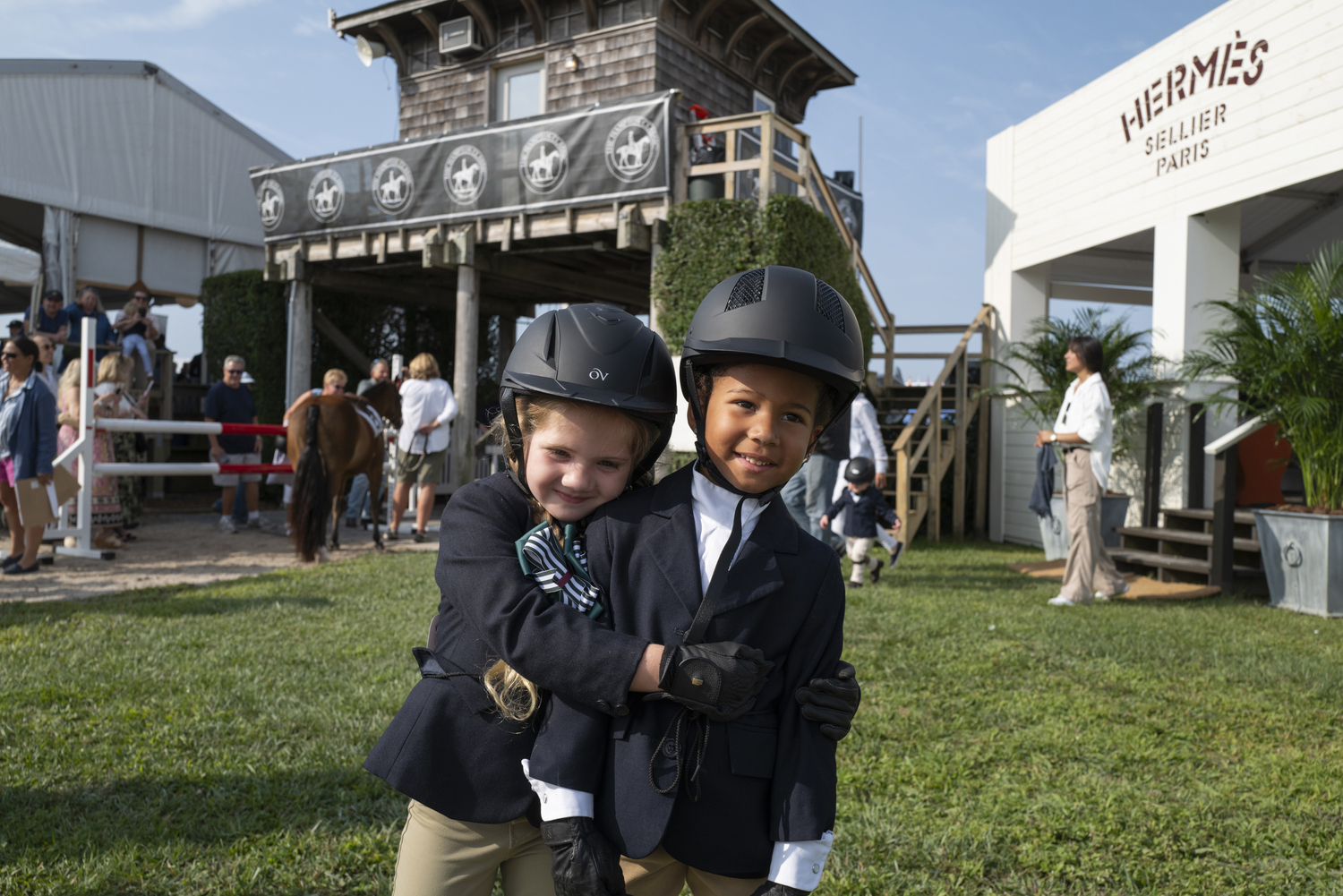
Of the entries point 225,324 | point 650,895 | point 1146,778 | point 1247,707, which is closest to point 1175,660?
point 1247,707

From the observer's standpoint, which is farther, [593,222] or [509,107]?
[509,107]

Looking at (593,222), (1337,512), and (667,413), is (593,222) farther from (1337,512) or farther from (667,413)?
(667,413)

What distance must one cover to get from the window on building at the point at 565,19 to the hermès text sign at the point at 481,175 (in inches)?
153

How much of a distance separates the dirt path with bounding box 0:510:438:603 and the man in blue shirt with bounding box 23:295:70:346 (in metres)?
2.66

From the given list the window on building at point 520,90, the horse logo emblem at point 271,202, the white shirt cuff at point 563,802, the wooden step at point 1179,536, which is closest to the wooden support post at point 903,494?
the wooden step at point 1179,536

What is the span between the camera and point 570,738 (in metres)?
1.33

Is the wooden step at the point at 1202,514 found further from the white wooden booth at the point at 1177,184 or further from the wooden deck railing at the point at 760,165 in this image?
the wooden deck railing at the point at 760,165

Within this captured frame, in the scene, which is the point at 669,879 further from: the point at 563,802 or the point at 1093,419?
the point at 1093,419

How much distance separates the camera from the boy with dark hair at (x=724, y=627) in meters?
1.32

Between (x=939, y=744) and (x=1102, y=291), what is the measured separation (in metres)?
12.8

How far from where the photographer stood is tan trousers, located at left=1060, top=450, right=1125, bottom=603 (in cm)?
723

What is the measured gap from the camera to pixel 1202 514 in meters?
8.83

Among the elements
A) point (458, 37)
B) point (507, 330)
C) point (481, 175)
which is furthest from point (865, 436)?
point (507, 330)

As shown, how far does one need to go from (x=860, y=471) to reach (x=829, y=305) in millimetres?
6491
